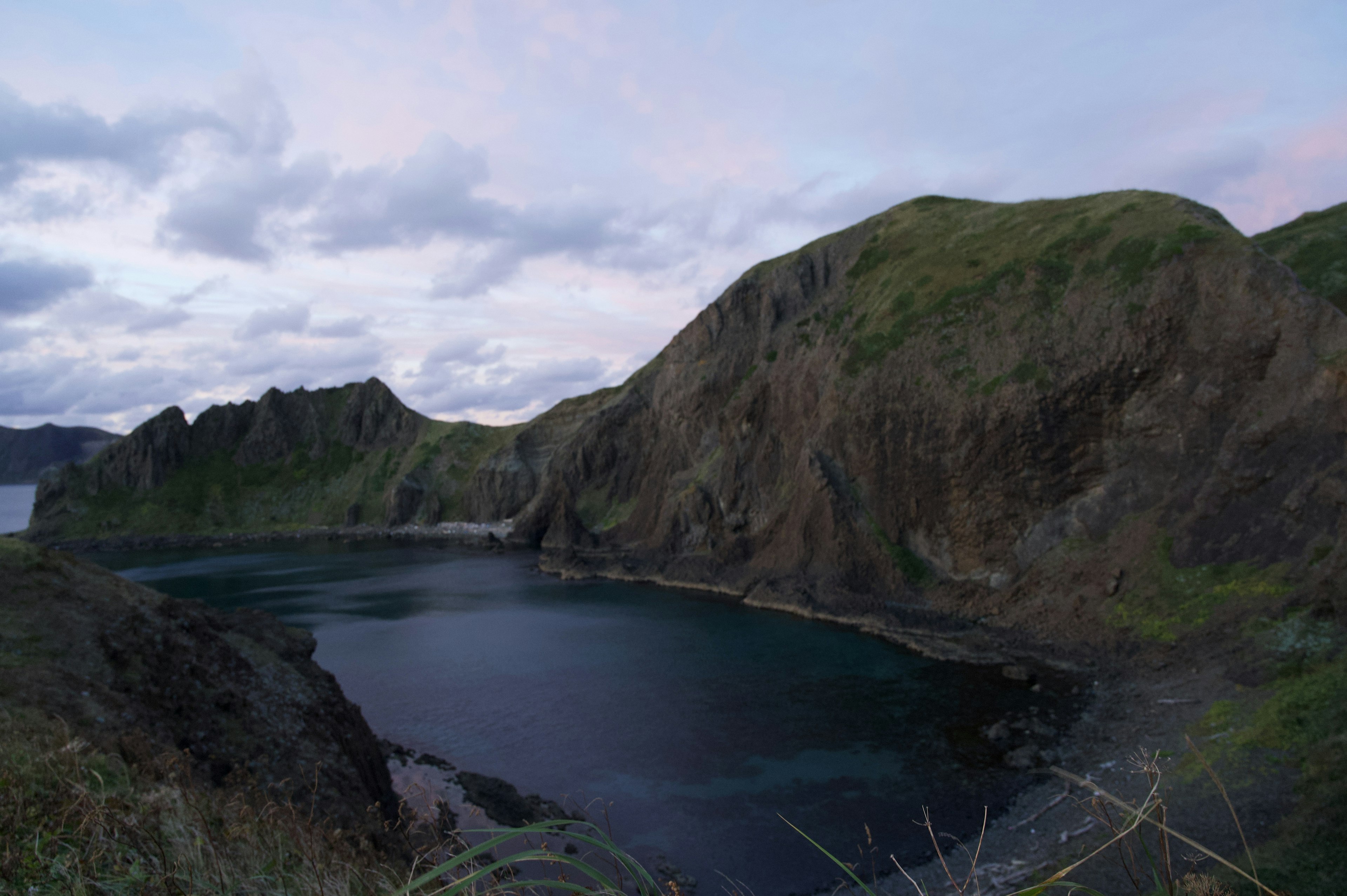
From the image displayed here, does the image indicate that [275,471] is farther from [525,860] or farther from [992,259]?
[525,860]

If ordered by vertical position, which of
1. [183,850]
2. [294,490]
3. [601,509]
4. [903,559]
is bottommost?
[903,559]

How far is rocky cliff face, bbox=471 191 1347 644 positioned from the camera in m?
34.4

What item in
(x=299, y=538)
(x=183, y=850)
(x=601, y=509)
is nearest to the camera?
(x=183, y=850)

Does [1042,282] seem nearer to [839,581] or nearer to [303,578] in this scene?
[839,581]

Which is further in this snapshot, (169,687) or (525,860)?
(169,687)

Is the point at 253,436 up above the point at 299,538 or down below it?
above

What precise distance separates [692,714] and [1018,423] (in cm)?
2717

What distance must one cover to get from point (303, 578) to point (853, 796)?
218ft

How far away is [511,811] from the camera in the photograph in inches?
879

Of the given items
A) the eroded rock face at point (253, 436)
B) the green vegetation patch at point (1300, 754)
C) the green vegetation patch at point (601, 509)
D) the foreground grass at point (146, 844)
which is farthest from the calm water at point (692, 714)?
the eroded rock face at point (253, 436)

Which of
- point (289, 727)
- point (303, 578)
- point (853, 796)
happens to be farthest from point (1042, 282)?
point (303, 578)

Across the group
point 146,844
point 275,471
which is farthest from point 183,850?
point 275,471

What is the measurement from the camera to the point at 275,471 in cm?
12456

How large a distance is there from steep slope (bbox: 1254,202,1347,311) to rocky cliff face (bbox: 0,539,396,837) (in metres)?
54.5
